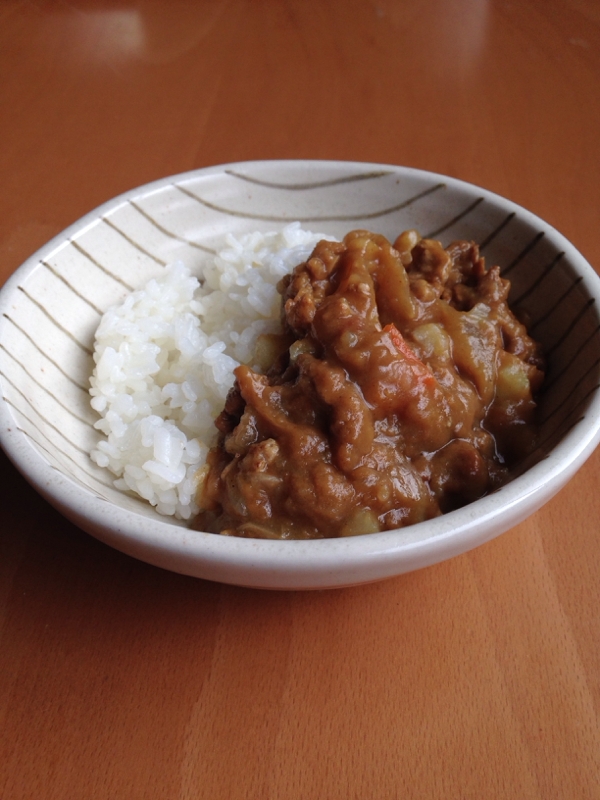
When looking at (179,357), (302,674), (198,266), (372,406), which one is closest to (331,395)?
(372,406)

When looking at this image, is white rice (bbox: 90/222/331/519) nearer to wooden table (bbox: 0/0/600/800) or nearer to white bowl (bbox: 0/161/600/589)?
white bowl (bbox: 0/161/600/589)

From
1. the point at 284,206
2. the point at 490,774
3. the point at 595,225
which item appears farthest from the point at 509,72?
the point at 490,774

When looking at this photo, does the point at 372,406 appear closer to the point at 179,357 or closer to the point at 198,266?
the point at 179,357

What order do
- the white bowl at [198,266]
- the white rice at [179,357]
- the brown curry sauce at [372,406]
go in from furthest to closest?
the white rice at [179,357] → the brown curry sauce at [372,406] → the white bowl at [198,266]

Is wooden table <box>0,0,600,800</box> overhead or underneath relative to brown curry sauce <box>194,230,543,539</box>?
underneath

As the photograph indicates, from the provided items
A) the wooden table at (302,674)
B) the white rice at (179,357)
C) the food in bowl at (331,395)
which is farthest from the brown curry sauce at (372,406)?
the wooden table at (302,674)

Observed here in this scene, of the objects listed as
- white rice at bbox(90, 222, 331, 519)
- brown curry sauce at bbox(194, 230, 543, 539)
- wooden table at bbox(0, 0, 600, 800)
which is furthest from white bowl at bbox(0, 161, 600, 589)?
wooden table at bbox(0, 0, 600, 800)

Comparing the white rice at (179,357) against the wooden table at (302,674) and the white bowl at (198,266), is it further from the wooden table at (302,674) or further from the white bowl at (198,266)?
the wooden table at (302,674)

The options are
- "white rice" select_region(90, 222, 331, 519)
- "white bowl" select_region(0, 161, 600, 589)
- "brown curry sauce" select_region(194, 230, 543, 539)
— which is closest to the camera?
"white bowl" select_region(0, 161, 600, 589)
